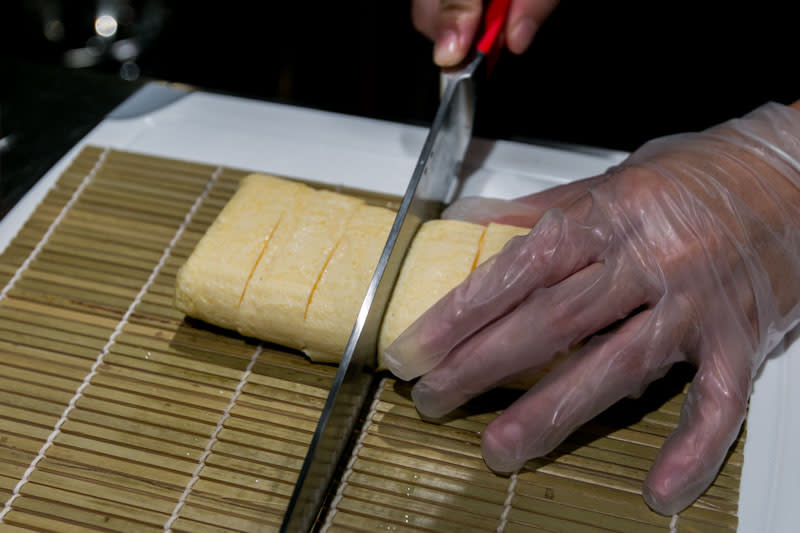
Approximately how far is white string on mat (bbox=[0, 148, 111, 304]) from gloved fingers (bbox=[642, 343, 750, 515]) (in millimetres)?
2002

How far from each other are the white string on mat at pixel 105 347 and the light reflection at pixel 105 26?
1.66 m

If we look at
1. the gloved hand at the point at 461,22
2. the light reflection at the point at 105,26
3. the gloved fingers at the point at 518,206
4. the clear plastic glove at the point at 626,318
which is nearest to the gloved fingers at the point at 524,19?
the gloved hand at the point at 461,22

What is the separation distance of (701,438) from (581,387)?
0.32m

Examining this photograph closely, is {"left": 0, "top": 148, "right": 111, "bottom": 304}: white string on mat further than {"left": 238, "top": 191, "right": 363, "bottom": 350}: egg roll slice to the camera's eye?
Yes

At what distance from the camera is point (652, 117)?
9.41ft

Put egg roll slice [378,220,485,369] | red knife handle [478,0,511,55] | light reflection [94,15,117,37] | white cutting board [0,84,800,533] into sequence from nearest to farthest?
egg roll slice [378,220,485,369], red knife handle [478,0,511,55], white cutting board [0,84,800,533], light reflection [94,15,117,37]

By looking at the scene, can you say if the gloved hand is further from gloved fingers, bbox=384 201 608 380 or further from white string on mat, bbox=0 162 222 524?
white string on mat, bbox=0 162 222 524

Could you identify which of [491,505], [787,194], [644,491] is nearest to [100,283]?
[491,505]

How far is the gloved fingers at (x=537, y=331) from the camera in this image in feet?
5.67

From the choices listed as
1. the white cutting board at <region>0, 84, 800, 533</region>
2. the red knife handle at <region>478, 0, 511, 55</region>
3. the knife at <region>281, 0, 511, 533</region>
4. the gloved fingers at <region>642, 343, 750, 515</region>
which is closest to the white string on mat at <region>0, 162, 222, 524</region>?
the white cutting board at <region>0, 84, 800, 533</region>

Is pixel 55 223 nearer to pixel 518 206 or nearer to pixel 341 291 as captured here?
pixel 341 291

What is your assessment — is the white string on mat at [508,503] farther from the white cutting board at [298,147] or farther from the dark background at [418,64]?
the dark background at [418,64]

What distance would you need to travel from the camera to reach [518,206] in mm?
2199

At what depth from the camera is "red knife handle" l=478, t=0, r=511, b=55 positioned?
7.59ft
